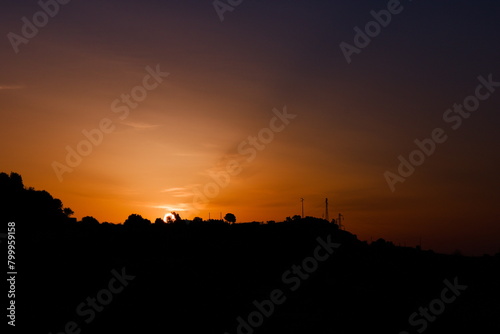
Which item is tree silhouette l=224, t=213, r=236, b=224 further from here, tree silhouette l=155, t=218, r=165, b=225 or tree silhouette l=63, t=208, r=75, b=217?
tree silhouette l=63, t=208, r=75, b=217

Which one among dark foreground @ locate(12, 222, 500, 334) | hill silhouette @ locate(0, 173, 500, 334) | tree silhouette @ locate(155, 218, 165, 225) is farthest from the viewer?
tree silhouette @ locate(155, 218, 165, 225)

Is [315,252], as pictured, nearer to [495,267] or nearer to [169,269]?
[169,269]

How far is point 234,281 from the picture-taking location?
5388cm

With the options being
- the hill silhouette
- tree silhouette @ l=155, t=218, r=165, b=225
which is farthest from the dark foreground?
tree silhouette @ l=155, t=218, r=165, b=225

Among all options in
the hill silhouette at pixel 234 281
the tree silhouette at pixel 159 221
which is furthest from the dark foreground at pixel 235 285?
the tree silhouette at pixel 159 221

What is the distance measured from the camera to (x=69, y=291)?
4738cm

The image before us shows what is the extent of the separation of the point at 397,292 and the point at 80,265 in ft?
99.6

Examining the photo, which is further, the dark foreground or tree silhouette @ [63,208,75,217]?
tree silhouette @ [63,208,75,217]

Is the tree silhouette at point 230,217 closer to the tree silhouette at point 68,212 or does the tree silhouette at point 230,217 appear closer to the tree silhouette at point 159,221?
the tree silhouette at point 159,221

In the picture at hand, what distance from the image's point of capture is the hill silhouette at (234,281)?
43.9 meters

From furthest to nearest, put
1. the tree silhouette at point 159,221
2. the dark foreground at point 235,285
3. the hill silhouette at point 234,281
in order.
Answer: the tree silhouette at point 159,221, the hill silhouette at point 234,281, the dark foreground at point 235,285

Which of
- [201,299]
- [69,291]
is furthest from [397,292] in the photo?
[69,291]

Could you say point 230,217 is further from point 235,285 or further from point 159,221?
point 235,285

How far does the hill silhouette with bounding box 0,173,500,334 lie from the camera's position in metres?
43.9
